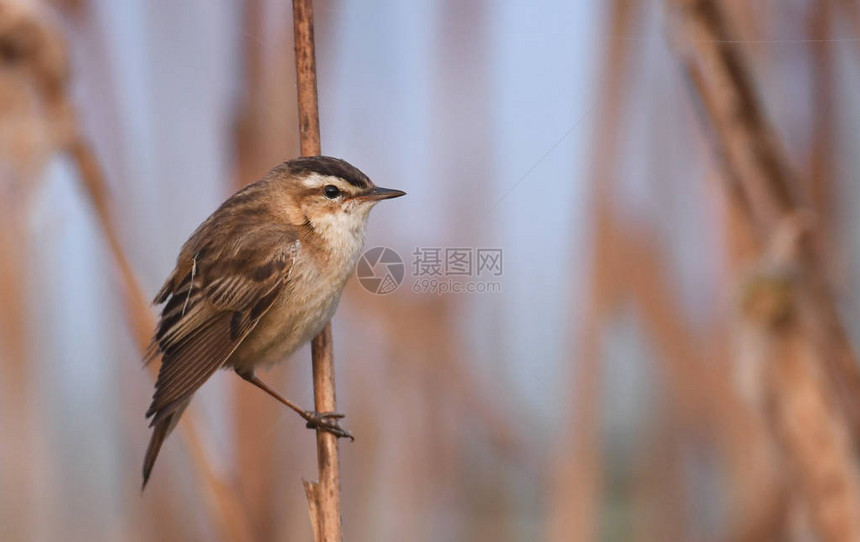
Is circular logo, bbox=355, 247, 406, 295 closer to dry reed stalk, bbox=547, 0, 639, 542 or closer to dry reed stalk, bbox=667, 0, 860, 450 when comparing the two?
dry reed stalk, bbox=547, 0, 639, 542

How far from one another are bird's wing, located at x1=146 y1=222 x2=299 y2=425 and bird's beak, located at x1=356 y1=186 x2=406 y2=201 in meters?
0.29

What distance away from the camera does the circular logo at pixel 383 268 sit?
2.95 meters

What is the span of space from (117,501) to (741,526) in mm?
2511

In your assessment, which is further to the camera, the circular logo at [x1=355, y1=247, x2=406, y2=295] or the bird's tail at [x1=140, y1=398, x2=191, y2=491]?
the circular logo at [x1=355, y1=247, x2=406, y2=295]

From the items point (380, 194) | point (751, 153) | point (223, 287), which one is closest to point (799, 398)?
point (751, 153)

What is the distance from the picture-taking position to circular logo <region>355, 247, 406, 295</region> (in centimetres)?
295

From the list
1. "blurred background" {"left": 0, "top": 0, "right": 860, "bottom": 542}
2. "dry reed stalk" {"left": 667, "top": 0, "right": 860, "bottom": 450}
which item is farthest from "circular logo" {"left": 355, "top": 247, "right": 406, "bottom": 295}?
"dry reed stalk" {"left": 667, "top": 0, "right": 860, "bottom": 450}

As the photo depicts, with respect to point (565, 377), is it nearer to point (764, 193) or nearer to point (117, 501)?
point (764, 193)

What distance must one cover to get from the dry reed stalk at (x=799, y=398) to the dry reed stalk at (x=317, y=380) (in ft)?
3.90

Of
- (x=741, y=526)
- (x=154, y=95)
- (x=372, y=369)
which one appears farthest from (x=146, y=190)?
(x=741, y=526)

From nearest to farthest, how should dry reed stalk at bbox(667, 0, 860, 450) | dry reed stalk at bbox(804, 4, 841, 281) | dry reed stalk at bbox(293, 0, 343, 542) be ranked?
dry reed stalk at bbox(293, 0, 343, 542) < dry reed stalk at bbox(667, 0, 860, 450) < dry reed stalk at bbox(804, 4, 841, 281)

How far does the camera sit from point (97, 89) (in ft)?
9.23

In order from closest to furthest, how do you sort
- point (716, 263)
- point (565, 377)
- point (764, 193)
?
point (764, 193), point (565, 377), point (716, 263)

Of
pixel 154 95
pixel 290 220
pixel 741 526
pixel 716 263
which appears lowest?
pixel 741 526
